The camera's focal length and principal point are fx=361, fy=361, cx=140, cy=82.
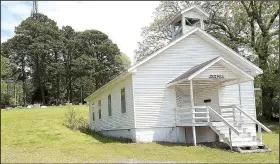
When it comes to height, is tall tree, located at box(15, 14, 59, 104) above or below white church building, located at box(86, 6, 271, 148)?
above

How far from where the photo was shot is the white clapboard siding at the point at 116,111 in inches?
803

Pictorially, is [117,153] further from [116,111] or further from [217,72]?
[116,111]

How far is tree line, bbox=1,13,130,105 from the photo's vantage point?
71812mm

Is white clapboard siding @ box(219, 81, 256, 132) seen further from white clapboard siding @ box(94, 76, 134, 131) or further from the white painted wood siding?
white clapboard siding @ box(94, 76, 134, 131)

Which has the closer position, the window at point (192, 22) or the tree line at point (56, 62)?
the window at point (192, 22)

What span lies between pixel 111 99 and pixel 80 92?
179 ft

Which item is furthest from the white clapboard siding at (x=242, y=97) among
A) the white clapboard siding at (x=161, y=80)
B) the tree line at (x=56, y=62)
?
the tree line at (x=56, y=62)

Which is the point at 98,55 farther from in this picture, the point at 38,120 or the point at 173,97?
the point at 173,97

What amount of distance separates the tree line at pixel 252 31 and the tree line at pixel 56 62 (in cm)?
3854

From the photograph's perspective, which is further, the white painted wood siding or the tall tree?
the tall tree

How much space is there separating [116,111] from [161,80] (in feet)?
14.4

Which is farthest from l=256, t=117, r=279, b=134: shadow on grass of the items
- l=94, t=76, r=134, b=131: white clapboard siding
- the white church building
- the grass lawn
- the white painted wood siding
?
l=94, t=76, r=134, b=131: white clapboard siding

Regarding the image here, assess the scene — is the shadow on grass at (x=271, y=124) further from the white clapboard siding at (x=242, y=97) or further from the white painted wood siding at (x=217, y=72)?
the white painted wood siding at (x=217, y=72)

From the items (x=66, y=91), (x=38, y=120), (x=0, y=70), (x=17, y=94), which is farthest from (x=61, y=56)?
(x=0, y=70)
